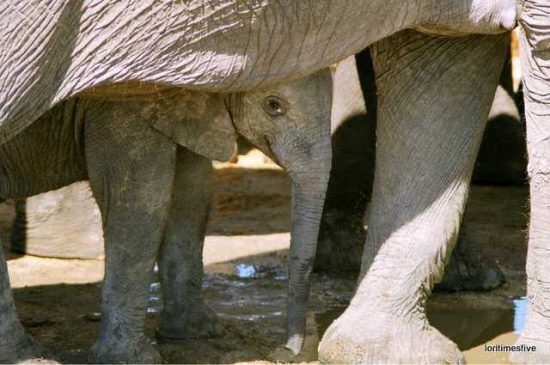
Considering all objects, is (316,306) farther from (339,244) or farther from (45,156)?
Answer: (45,156)

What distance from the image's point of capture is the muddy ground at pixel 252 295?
4805 mm

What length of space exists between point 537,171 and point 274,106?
0.83 m

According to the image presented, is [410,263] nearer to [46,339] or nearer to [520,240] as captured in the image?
[46,339]

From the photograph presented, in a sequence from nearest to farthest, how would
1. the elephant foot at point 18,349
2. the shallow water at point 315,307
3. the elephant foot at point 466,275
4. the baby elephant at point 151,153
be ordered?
the elephant foot at point 18,349 → the baby elephant at point 151,153 → the shallow water at point 315,307 → the elephant foot at point 466,275

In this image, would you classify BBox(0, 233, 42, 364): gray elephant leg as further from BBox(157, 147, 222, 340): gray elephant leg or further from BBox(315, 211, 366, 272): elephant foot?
BBox(315, 211, 366, 272): elephant foot

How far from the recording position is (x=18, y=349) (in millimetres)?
4145

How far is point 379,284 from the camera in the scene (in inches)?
181

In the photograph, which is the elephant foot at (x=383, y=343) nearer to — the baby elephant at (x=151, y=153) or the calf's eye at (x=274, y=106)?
the baby elephant at (x=151, y=153)

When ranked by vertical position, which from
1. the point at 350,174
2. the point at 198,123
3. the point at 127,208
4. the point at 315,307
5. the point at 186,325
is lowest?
the point at 186,325

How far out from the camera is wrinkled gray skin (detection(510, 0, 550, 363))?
14.2 feet

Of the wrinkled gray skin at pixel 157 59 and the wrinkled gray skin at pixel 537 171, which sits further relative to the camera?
the wrinkled gray skin at pixel 537 171

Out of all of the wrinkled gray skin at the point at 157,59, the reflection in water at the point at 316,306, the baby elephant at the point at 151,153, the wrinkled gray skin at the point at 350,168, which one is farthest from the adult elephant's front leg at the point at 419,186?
the wrinkled gray skin at the point at 350,168

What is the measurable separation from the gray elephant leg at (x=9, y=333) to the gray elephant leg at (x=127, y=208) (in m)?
0.34

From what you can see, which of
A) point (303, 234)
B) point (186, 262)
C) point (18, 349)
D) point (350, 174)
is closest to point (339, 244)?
point (350, 174)
